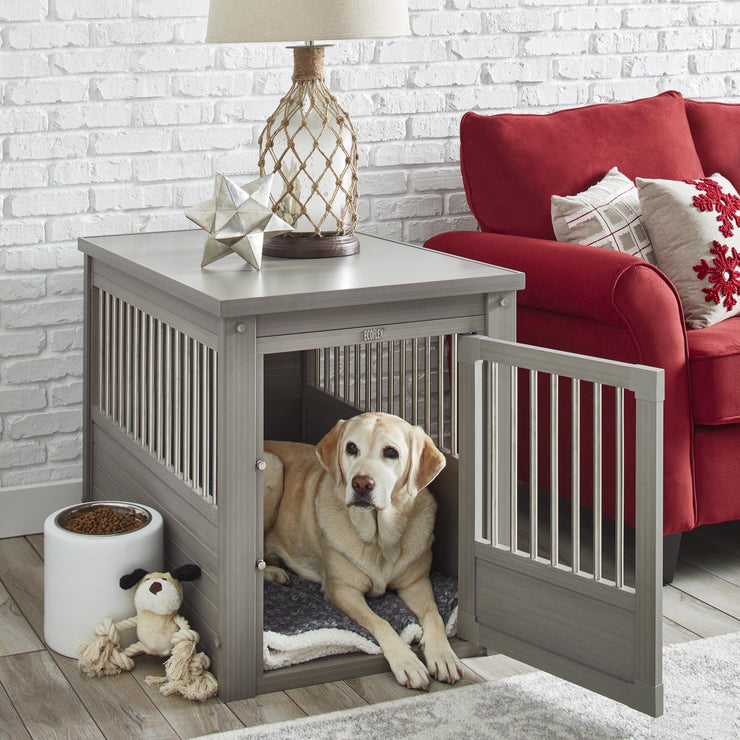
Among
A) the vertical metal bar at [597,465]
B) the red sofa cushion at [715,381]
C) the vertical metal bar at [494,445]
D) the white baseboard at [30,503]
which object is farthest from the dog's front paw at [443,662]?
the white baseboard at [30,503]

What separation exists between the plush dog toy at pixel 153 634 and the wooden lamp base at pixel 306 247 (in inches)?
22.9

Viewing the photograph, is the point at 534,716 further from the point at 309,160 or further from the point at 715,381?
the point at 309,160

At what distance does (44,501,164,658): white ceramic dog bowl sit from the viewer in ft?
5.94

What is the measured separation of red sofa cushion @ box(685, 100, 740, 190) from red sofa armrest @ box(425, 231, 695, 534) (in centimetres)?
70

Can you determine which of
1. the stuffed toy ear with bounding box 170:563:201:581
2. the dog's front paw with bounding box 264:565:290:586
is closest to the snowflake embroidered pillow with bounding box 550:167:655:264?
the dog's front paw with bounding box 264:565:290:586

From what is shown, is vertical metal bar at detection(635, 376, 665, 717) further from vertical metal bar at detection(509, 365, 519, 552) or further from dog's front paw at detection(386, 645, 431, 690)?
dog's front paw at detection(386, 645, 431, 690)

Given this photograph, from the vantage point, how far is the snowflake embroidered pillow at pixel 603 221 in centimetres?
237

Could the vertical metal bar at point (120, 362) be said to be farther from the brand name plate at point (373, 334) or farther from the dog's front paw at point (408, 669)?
the dog's front paw at point (408, 669)

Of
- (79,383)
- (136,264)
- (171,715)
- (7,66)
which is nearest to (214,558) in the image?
(171,715)

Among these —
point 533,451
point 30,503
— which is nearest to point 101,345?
point 30,503

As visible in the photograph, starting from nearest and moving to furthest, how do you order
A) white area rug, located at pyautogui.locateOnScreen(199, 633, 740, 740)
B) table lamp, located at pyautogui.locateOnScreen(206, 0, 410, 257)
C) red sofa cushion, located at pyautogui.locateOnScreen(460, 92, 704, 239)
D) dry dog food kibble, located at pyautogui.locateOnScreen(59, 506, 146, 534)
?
1. white area rug, located at pyautogui.locateOnScreen(199, 633, 740, 740)
2. dry dog food kibble, located at pyautogui.locateOnScreen(59, 506, 146, 534)
3. table lamp, located at pyautogui.locateOnScreen(206, 0, 410, 257)
4. red sofa cushion, located at pyautogui.locateOnScreen(460, 92, 704, 239)

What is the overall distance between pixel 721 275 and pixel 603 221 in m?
0.27

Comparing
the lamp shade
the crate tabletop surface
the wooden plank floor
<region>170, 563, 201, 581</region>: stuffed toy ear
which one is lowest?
the wooden plank floor

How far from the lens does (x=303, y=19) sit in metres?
1.83
